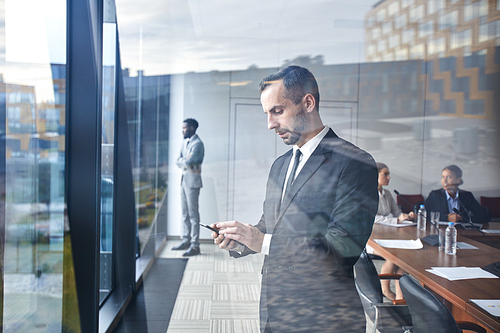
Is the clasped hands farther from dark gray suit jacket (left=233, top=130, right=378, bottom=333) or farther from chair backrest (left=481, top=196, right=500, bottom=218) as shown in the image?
chair backrest (left=481, top=196, right=500, bottom=218)

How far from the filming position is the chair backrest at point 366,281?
1926 mm

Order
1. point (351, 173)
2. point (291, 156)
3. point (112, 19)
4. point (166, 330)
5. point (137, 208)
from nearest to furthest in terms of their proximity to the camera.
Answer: point (351, 173)
point (291, 156)
point (166, 330)
point (112, 19)
point (137, 208)

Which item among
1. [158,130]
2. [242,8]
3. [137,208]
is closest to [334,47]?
[242,8]

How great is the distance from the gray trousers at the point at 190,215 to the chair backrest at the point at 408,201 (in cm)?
110

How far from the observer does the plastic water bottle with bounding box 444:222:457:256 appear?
6.68 ft

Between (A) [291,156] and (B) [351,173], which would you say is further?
(A) [291,156]

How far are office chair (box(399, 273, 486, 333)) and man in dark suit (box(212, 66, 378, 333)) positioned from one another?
398 millimetres

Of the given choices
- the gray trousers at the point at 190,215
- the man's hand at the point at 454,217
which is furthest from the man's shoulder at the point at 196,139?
the man's hand at the point at 454,217

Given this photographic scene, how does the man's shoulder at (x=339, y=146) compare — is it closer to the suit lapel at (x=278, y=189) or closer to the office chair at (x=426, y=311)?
the suit lapel at (x=278, y=189)

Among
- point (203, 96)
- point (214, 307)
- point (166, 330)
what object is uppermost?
point (203, 96)

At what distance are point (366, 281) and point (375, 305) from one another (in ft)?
0.68

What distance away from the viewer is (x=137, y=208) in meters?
2.92

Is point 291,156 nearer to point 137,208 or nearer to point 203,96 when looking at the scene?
point 203,96

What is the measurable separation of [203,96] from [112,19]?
97 centimetres
